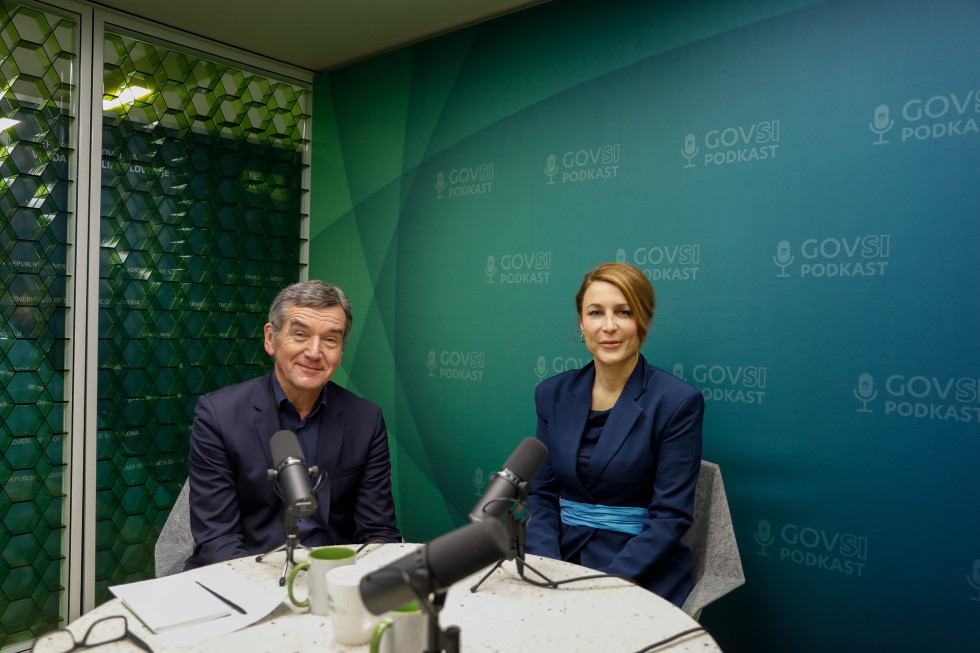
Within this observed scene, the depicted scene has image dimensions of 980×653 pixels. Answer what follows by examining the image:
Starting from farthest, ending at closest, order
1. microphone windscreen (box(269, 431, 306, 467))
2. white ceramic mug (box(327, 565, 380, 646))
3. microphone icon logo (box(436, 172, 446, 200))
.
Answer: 1. microphone icon logo (box(436, 172, 446, 200))
2. microphone windscreen (box(269, 431, 306, 467))
3. white ceramic mug (box(327, 565, 380, 646))

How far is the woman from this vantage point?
197 cm

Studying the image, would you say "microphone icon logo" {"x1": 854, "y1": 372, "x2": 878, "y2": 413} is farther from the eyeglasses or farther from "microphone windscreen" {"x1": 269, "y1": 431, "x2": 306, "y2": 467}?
the eyeglasses

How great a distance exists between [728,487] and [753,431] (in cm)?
23

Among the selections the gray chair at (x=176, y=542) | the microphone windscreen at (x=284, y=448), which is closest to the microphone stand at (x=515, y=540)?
the microphone windscreen at (x=284, y=448)

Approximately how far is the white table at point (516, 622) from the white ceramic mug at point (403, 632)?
151mm

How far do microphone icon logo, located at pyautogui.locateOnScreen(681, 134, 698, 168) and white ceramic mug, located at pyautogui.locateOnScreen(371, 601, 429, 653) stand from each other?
2072 millimetres

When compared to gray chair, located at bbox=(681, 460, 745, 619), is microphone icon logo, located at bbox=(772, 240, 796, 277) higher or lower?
higher

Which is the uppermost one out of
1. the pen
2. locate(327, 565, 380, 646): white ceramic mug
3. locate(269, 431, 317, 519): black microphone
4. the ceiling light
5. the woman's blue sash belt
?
the ceiling light

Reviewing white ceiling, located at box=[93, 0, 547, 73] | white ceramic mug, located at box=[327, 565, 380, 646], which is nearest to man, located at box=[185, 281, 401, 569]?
white ceramic mug, located at box=[327, 565, 380, 646]

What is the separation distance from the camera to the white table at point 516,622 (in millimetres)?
1169

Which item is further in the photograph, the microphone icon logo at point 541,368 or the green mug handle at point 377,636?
the microphone icon logo at point 541,368

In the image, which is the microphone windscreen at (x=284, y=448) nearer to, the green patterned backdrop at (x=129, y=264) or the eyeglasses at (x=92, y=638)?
the eyeglasses at (x=92, y=638)

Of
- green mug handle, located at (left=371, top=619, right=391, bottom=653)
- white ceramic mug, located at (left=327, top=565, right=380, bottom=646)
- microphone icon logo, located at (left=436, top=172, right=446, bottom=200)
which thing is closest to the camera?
green mug handle, located at (left=371, top=619, right=391, bottom=653)

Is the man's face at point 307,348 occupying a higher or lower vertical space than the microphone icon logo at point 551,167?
lower
